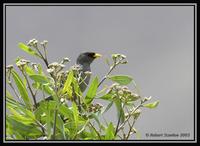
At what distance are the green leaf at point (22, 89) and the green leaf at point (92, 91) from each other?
48cm

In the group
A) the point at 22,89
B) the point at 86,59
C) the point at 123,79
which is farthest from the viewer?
the point at 86,59

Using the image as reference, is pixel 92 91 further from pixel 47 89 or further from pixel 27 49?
pixel 27 49

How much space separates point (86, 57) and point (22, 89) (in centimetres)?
357

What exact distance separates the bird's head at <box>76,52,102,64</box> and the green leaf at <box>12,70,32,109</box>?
3.15 m

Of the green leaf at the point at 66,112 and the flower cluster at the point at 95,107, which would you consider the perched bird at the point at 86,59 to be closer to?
the flower cluster at the point at 95,107

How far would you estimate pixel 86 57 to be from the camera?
7629 mm

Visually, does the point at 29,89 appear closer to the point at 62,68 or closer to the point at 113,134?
the point at 62,68

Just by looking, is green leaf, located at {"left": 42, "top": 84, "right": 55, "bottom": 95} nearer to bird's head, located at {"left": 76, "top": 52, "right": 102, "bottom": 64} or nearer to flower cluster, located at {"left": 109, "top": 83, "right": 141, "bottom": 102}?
flower cluster, located at {"left": 109, "top": 83, "right": 141, "bottom": 102}

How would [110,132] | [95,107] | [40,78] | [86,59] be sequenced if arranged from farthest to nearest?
[86,59]
[95,107]
[40,78]
[110,132]

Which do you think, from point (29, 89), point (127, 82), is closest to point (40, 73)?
point (29, 89)

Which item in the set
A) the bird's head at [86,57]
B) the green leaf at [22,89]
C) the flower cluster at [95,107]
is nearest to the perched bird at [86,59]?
the bird's head at [86,57]

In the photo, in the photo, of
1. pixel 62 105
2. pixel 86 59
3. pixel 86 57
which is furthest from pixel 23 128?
pixel 86 57

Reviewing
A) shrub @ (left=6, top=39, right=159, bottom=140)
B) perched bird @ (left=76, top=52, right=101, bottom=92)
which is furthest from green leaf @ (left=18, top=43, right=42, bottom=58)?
perched bird @ (left=76, top=52, right=101, bottom=92)

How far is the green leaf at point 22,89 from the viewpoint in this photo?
4000 millimetres
